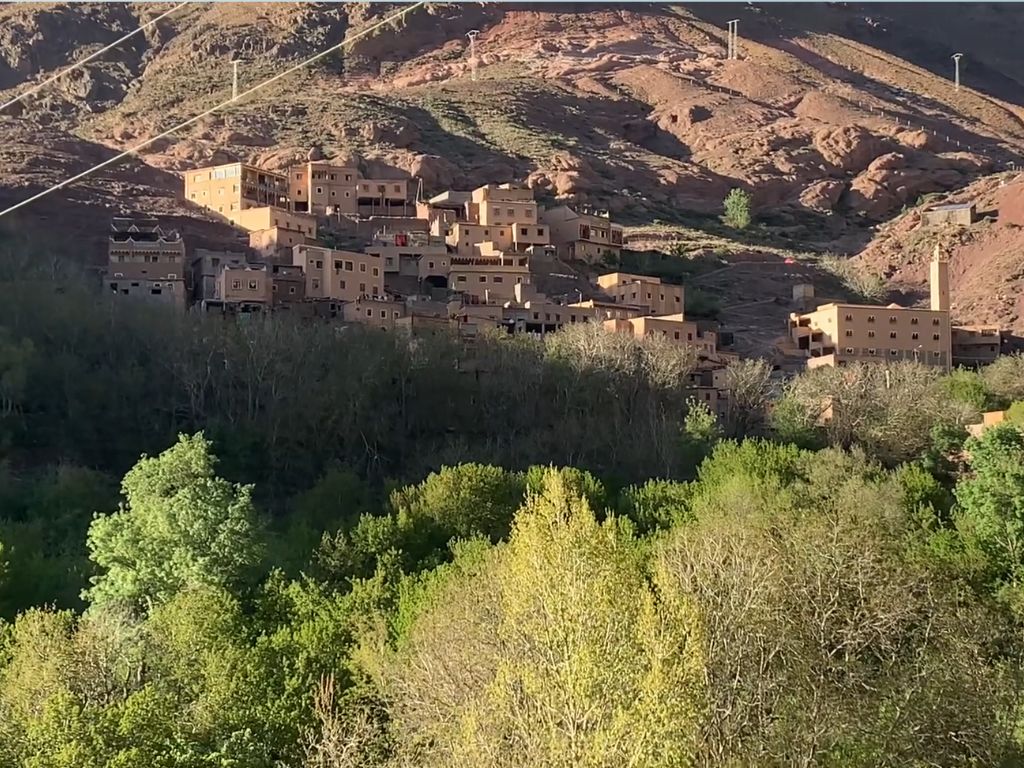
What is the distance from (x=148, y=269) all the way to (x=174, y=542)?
73.4 ft

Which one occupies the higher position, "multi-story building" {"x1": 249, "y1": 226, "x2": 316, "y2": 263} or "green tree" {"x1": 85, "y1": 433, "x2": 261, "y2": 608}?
"multi-story building" {"x1": 249, "y1": 226, "x2": 316, "y2": 263}

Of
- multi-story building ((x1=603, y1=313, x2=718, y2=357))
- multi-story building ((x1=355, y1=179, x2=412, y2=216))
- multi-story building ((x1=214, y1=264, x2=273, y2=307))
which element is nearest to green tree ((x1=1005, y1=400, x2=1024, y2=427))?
multi-story building ((x1=603, y1=313, x2=718, y2=357))

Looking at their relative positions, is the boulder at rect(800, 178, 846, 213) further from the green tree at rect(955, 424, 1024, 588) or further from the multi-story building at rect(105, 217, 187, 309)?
the green tree at rect(955, 424, 1024, 588)

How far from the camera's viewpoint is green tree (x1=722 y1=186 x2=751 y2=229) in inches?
2749

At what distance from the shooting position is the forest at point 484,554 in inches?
652

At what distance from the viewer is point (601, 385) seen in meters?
41.8

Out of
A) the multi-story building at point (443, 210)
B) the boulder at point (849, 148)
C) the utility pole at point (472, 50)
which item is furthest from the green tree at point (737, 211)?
the utility pole at point (472, 50)

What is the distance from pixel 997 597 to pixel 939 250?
126ft

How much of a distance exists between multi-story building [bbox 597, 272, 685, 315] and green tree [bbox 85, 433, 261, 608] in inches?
1036

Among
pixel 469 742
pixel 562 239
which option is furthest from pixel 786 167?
pixel 469 742

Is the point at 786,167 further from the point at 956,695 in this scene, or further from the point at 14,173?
the point at 956,695

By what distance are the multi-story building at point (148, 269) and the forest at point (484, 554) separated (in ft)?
8.46

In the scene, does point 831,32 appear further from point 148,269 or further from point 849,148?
point 148,269

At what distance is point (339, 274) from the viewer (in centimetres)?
4838
